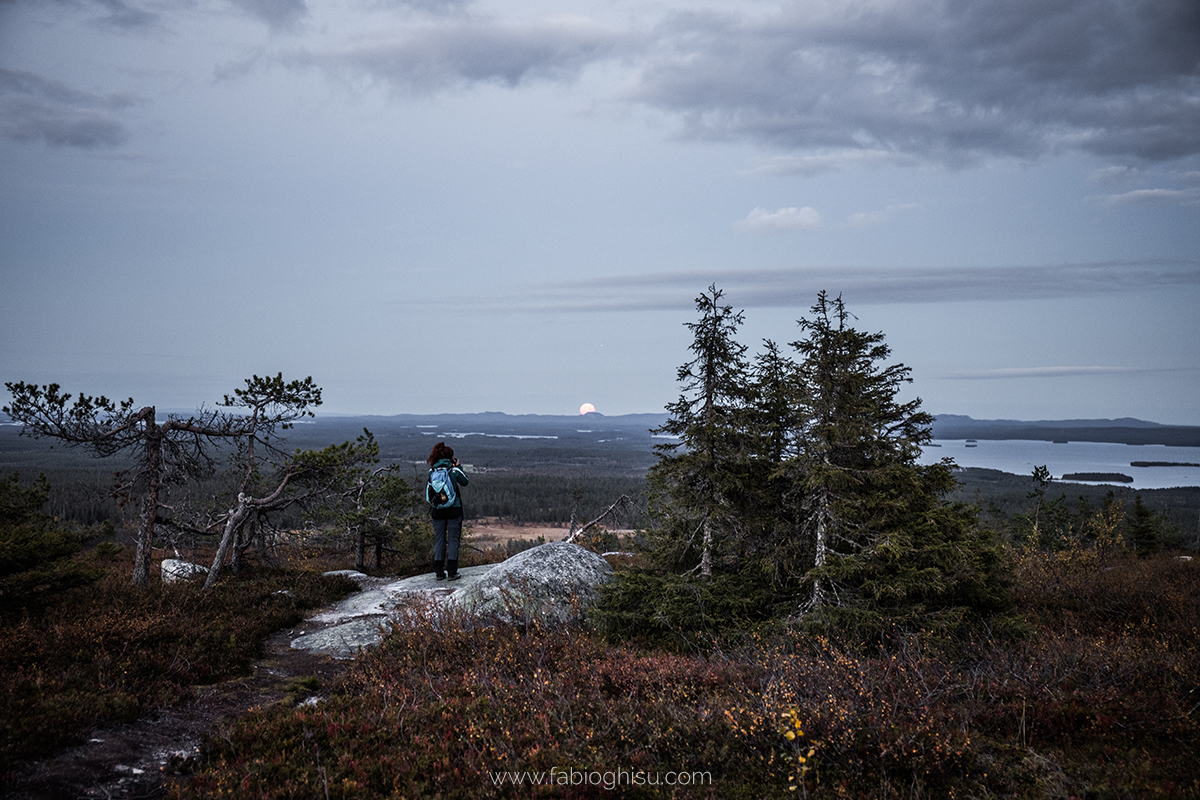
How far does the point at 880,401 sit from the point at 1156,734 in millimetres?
7113

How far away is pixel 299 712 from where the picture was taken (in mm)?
6516

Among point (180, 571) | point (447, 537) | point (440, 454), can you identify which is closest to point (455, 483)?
point (440, 454)

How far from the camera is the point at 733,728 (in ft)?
18.0

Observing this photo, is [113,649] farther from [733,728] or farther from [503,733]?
[733,728]

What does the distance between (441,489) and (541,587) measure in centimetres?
311

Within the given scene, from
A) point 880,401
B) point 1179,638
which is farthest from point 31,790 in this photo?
point 1179,638

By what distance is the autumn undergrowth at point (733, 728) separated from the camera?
5.03m

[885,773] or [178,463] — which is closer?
[885,773]

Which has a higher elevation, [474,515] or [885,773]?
[885,773]

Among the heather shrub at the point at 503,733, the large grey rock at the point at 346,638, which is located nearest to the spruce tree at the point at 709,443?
the heather shrub at the point at 503,733

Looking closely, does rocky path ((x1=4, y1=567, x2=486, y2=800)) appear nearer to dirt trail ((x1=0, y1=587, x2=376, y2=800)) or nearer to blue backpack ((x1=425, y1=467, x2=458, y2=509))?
dirt trail ((x1=0, y1=587, x2=376, y2=800))

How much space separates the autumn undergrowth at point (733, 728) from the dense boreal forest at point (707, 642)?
35mm

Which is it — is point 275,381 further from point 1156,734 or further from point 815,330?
point 1156,734

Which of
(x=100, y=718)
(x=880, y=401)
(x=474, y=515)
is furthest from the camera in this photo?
(x=474, y=515)
